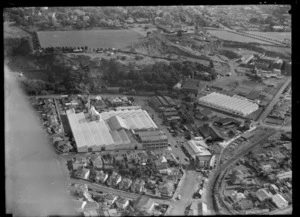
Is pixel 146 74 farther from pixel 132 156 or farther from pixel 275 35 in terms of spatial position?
pixel 275 35

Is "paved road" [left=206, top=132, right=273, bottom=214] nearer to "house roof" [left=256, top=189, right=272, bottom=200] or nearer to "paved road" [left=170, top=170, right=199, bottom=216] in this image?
"paved road" [left=170, top=170, right=199, bottom=216]

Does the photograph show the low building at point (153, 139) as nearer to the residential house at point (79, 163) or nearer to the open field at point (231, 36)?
the residential house at point (79, 163)

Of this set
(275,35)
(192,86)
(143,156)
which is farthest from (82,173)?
(275,35)

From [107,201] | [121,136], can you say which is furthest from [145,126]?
[107,201]

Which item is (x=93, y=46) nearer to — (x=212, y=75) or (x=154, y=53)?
(x=154, y=53)

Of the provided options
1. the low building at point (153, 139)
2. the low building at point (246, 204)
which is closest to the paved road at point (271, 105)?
the low building at point (246, 204)
